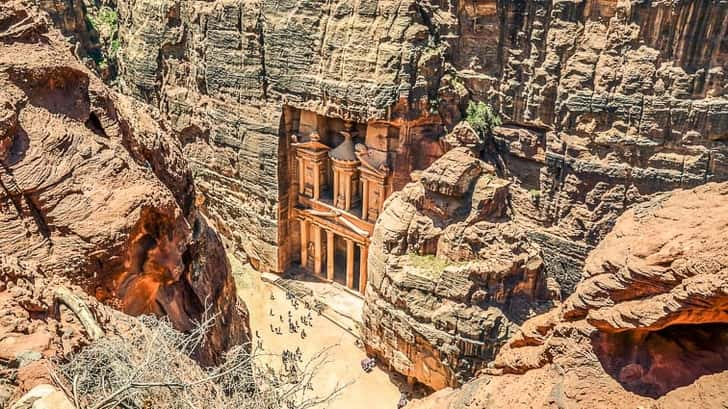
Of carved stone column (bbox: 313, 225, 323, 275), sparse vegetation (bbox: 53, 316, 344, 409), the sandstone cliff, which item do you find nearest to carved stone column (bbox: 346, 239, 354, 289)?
carved stone column (bbox: 313, 225, 323, 275)

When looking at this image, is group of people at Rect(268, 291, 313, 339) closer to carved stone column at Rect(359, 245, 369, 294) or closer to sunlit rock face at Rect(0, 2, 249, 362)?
carved stone column at Rect(359, 245, 369, 294)

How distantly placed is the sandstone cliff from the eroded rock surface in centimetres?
957

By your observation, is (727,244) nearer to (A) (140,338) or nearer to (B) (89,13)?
(A) (140,338)

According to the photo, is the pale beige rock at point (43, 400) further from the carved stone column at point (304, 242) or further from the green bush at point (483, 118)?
the carved stone column at point (304, 242)

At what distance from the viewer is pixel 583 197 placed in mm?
17078

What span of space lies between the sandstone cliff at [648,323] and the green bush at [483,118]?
40.9ft

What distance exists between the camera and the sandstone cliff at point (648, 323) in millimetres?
4832

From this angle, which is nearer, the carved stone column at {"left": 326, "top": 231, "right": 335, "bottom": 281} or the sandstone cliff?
the sandstone cliff

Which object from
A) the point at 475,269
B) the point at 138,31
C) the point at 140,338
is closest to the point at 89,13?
the point at 138,31

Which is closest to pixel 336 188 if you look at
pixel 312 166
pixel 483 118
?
pixel 312 166

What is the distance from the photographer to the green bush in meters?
18.6

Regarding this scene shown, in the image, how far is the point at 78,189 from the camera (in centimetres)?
625

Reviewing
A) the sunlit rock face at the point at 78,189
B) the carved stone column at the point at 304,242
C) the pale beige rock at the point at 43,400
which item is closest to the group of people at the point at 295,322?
the carved stone column at the point at 304,242

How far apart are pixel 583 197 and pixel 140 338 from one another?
48.2ft
